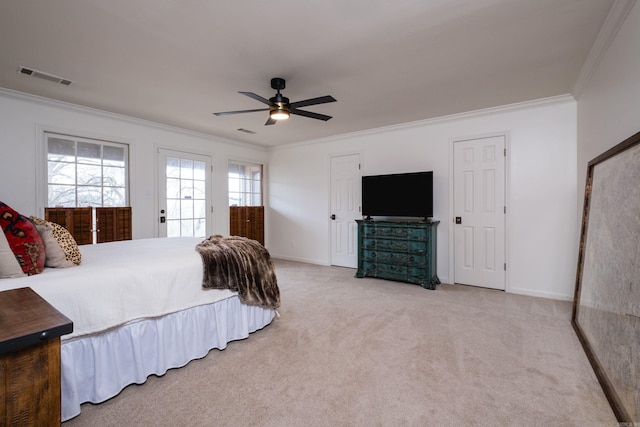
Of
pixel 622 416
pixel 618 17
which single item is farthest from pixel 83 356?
pixel 618 17

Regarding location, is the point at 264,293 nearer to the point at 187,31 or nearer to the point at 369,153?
the point at 187,31

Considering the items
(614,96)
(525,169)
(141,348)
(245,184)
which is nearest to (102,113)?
(245,184)

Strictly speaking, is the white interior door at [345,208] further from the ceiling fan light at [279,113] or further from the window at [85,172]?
the window at [85,172]

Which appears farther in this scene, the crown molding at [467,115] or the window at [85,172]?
the window at [85,172]

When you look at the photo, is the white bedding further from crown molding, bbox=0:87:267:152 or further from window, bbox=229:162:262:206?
window, bbox=229:162:262:206

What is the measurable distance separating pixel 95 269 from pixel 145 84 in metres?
2.13

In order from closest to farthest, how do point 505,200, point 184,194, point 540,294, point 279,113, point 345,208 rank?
point 279,113 → point 540,294 → point 505,200 → point 184,194 → point 345,208

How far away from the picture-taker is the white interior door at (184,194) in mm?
4633

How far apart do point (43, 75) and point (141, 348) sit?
280 cm

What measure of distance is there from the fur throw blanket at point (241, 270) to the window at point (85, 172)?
232 cm

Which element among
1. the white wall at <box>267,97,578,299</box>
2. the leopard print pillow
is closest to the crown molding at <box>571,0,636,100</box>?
the white wall at <box>267,97,578,299</box>

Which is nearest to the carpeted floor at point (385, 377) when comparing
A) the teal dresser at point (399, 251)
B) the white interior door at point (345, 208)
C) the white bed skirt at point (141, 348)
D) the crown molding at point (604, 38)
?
the white bed skirt at point (141, 348)

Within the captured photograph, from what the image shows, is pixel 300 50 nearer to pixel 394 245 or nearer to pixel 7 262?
pixel 7 262

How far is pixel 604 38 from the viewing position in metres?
2.21
